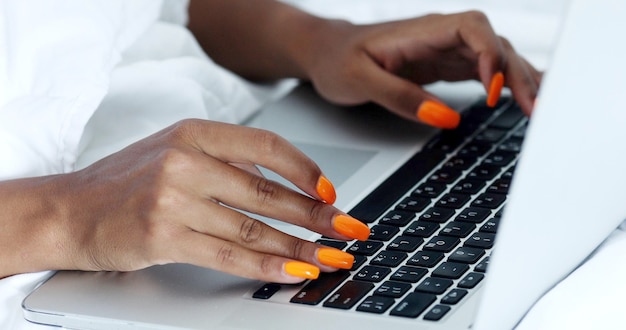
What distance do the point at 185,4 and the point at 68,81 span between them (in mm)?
295

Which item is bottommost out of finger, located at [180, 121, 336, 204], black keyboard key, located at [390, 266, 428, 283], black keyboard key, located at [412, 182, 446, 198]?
black keyboard key, located at [412, 182, 446, 198]

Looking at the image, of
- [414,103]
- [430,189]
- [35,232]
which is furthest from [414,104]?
[35,232]

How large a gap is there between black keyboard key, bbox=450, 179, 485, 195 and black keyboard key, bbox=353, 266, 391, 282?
0.45ft

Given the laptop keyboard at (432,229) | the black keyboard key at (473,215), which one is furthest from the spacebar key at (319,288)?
the black keyboard key at (473,215)

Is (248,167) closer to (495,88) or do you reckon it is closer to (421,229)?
(421,229)

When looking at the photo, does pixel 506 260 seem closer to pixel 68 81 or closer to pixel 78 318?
pixel 78 318

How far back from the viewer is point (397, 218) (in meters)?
0.64

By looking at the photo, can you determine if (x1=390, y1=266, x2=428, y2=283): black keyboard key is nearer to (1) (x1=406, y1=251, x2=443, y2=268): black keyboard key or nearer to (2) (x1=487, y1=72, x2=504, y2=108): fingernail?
(1) (x1=406, y1=251, x2=443, y2=268): black keyboard key

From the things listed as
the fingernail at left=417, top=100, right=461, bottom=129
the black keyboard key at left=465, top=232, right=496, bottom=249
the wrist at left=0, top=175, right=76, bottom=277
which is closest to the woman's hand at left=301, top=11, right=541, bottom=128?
the fingernail at left=417, top=100, right=461, bottom=129

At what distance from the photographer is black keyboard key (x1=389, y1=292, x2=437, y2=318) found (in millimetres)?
513

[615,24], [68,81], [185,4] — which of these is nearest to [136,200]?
[68,81]

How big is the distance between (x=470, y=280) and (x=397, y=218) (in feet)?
0.35

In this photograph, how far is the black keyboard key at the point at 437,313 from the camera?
51 cm

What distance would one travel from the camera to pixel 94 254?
1.90ft
